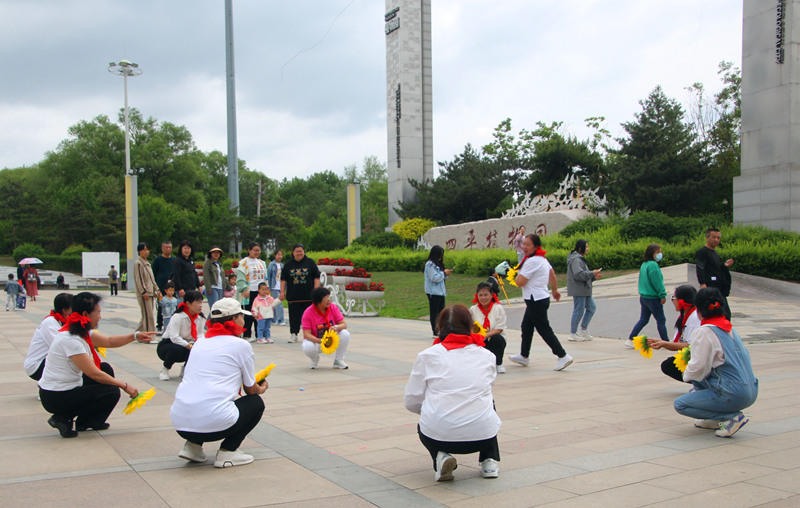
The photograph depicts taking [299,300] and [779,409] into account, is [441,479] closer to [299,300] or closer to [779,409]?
[779,409]

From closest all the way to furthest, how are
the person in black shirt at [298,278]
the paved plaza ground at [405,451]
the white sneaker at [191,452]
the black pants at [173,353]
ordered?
the paved plaza ground at [405,451] < the white sneaker at [191,452] < the black pants at [173,353] < the person in black shirt at [298,278]

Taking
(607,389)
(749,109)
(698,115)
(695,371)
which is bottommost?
(607,389)

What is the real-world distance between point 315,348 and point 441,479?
14.5ft

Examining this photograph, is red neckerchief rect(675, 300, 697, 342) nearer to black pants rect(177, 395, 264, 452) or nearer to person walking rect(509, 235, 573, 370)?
person walking rect(509, 235, 573, 370)

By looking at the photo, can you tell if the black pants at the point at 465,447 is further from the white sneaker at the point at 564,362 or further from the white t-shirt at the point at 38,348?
the white sneaker at the point at 564,362

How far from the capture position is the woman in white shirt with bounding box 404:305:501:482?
12.8 feet

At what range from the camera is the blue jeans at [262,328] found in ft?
36.5

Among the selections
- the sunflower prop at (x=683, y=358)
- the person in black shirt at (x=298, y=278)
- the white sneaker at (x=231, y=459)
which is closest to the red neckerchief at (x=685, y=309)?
the sunflower prop at (x=683, y=358)

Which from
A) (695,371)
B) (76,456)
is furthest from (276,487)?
(695,371)

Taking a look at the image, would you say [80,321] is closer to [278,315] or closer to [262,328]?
[262,328]

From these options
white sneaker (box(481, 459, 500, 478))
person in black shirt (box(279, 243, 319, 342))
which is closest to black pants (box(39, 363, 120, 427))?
white sneaker (box(481, 459, 500, 478))

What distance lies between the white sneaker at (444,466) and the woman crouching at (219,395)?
127 centimetres

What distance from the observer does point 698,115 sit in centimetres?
4150

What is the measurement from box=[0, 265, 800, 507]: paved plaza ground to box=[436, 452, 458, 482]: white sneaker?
0.18 ft
